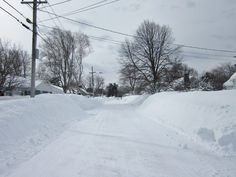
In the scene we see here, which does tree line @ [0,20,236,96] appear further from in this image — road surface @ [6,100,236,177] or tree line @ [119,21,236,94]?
road surface @ [6,100,236,177]

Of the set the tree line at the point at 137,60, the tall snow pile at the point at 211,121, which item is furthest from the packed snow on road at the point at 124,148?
the tree line at the point at 137,60

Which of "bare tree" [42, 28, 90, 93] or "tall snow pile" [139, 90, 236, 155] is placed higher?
"bare tree" [42, 28, 90, 93]

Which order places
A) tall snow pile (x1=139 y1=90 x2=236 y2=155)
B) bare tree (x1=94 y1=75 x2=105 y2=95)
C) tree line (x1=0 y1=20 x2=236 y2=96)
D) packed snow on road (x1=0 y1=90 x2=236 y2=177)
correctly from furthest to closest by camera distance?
bare tree (x1=94 y1=75 x2=105 y2=95), tree line (x1=0 y1=20 x2=236 y2=96), tall snow pile (x1=139 y1=90 x2=236 y2=155), packed snow on road (x1=0 y1=90 x2=236 y2=177)

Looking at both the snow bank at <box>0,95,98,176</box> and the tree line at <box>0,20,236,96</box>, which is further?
the tree line at <box>0,20,236,96</box>

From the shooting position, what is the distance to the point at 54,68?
3700 cm

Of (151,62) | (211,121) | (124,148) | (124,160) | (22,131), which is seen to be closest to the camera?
(124,160)

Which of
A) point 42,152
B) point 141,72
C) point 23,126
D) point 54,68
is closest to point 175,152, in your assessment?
point 42,152

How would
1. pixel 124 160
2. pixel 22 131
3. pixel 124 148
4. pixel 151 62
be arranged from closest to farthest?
pixel 124 160 → pixel 124 148 → pixel 22 131 → pixel 151 62

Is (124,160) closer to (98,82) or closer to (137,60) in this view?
(137,60)

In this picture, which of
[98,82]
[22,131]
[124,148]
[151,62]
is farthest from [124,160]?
[98,82]

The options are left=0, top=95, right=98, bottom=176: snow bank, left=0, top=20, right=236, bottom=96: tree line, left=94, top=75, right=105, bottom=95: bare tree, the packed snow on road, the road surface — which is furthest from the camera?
left=94, top=75, right=105, bottom=95: bare tree

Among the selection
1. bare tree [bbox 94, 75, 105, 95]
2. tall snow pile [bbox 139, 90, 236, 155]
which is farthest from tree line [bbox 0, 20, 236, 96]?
bare tree [bbox 94, 75, 105, 95]

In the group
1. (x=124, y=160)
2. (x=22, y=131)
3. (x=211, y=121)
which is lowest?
(x=124, y=160)

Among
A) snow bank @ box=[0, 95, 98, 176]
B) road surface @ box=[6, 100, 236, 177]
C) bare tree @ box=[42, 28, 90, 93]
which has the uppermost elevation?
bare tree @ box=[42, 28, 90, 93]
